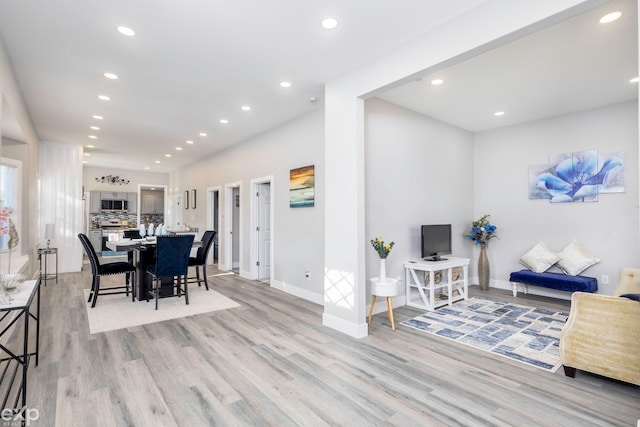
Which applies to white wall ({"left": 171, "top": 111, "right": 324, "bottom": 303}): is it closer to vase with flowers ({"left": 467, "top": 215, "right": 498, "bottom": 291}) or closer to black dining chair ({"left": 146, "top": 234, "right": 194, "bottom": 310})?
black dining chair ({"left": 146, "top": 234, "right": 194, "bottom": 310})

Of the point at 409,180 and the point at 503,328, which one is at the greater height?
the point at 409,180

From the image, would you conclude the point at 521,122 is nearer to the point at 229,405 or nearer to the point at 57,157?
the point at 229,405

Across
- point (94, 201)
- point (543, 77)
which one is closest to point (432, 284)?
point (543, 77)

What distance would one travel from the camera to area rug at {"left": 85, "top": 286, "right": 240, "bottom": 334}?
3.75m

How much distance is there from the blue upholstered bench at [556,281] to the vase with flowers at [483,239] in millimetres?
464

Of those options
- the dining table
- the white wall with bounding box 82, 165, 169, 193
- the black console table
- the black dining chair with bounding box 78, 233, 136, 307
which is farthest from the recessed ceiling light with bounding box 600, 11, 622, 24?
the white wall with bounding box 82, 165, 169, 193

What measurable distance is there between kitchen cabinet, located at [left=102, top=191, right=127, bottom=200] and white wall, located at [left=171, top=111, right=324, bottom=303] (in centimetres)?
523

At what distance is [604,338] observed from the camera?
2.36 metres

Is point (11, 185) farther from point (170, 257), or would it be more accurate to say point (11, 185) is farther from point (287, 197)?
point (287, 197)

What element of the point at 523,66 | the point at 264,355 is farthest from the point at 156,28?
the point at 523,66

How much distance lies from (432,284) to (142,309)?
3938 millimetres

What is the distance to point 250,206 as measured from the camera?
6.21m

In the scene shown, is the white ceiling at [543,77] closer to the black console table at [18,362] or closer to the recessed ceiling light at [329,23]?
the recessed ceiling light at [329,23]

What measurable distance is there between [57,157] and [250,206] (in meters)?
4.50
